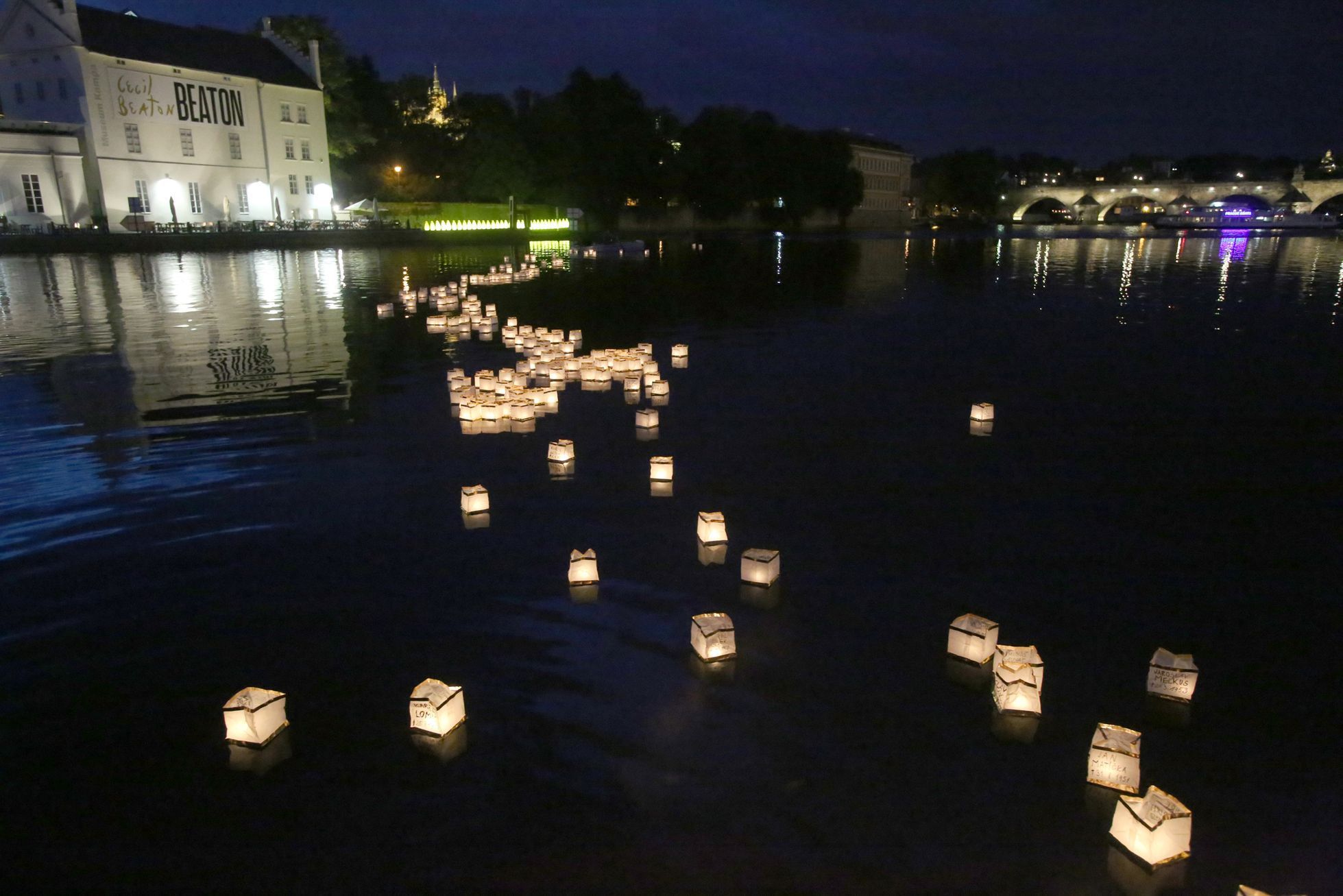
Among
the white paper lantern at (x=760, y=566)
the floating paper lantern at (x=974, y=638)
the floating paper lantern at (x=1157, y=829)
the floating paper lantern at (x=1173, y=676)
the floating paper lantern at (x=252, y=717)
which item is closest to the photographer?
the floating paper lantern at (x=1157, y=829)

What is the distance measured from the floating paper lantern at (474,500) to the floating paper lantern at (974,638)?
3.52 meters

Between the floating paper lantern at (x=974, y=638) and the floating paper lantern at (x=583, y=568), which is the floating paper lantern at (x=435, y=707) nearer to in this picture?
the floating paper lantern at (x=583, y=568)

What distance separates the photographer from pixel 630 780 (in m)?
3.32

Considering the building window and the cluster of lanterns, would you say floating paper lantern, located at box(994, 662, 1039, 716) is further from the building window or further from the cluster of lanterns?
the building window

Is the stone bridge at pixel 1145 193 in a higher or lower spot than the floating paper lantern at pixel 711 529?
higher

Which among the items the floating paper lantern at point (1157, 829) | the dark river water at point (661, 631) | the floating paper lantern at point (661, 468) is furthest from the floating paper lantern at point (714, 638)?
the floating paper lantern at point (661, 468)

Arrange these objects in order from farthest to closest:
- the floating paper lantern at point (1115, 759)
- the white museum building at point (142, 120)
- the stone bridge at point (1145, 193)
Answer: the stone bridge at point (1145, 193)
the white museum building at point (142, 120)
the floating paper lantern at point (1115, 759)

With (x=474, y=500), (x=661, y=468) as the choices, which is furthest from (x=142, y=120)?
(x=661, y=468)

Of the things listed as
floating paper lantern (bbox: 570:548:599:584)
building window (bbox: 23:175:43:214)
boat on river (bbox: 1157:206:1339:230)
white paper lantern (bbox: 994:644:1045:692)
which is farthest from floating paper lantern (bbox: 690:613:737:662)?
boat on river (bbox: 1157:206:1339:230)

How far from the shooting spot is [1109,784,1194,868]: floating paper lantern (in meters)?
2.91

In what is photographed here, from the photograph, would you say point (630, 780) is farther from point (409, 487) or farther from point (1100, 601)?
point (409, 487)

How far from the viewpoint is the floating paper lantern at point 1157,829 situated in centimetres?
291

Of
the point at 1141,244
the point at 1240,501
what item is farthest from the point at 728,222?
the point at 1240,501

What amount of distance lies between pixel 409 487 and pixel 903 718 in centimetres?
446
